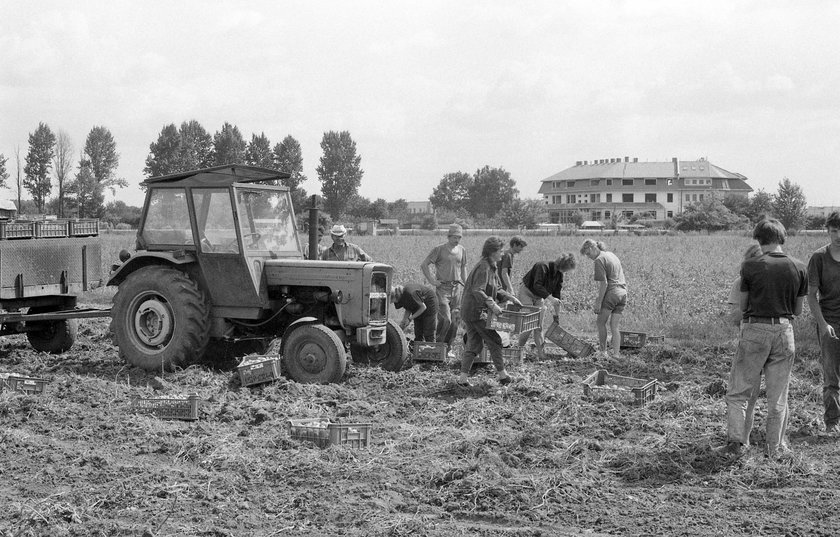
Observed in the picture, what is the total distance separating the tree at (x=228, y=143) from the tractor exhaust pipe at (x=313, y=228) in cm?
5614

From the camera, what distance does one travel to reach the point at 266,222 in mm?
9820

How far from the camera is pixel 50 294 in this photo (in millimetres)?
10742

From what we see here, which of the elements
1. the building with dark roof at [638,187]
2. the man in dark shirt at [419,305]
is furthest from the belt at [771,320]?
the building with dark roof at [638,187]

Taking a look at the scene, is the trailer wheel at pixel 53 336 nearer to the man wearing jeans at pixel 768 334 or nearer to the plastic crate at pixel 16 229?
the plastic crate at pixel 16 229

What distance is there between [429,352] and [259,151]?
5963 centimetres

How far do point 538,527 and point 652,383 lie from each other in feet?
11.5

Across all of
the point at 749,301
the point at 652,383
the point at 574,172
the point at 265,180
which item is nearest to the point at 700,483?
the point at 749,301

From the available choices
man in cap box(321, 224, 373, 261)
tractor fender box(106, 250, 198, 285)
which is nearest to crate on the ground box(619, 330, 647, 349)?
man in cap box(321, 224, 373, 261)

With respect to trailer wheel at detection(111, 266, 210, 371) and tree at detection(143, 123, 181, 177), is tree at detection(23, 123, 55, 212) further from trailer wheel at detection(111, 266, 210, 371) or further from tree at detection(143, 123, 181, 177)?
trailer wheel at detection(111, 266, 210, 371)

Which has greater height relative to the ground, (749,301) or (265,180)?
(265,180)

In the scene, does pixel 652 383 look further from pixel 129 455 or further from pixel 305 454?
pixel 129 455

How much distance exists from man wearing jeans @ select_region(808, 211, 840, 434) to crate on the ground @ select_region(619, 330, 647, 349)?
164 inches

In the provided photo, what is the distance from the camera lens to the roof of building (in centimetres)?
10225

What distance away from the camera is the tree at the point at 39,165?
68.8m
